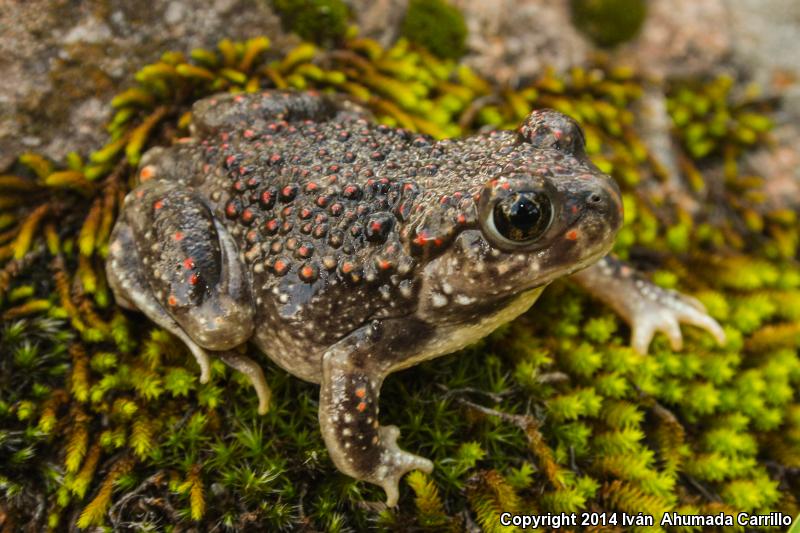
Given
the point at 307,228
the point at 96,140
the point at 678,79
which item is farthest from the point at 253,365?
the point at 678,79

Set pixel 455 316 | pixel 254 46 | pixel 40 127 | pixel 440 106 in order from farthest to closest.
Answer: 1. pixel 440 106
2. pixel 254 46
3. pixel 40 127
4. pixel 455 316

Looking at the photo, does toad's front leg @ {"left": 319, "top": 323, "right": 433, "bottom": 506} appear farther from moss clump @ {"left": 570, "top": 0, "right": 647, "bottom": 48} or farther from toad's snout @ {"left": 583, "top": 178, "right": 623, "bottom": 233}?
moss clump @ {"left": 570, "top": 0, "right": 647, "bottom": 48}

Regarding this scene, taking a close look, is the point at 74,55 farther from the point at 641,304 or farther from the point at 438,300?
the point at 641,304

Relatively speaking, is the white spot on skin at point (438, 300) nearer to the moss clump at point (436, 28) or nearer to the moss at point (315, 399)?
the moss at point (315, 399)

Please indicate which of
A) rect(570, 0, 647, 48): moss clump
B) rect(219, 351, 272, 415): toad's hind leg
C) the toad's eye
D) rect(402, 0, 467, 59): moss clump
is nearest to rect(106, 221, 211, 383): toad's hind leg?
rect(219, 351, 272, 415): toad's hind leg

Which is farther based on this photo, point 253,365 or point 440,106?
point 440,106

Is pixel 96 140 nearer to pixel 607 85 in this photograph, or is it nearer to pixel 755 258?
pixel 607 85

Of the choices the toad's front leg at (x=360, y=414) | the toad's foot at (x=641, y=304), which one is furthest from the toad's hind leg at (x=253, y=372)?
the toad's foot at (x=641, y=304)

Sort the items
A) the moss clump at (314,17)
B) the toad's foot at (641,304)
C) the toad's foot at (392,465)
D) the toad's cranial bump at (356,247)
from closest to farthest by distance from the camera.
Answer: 1. the toad's cranial bump at (356,247)
2. the toad's foot at (392,465)
3. the toad's foot at (641,304)
4. the moss clump at (314,17)
